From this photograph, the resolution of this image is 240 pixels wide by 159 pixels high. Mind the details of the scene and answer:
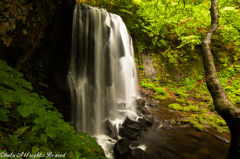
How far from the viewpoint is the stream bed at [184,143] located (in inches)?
176

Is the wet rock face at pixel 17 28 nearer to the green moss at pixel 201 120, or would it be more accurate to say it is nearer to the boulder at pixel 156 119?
the boulder at pixel 156 119

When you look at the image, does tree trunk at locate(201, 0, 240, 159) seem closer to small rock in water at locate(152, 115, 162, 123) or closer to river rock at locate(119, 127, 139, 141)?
river rock at locate(119, 127, 139, 141)

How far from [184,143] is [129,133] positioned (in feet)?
8.21

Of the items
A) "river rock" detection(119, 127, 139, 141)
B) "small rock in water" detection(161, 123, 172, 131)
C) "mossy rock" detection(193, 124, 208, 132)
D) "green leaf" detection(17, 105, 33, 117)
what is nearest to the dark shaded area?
"river rock" detection(119, 127, 139, 141)

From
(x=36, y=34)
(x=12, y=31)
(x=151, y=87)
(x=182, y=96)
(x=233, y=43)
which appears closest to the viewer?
(x=12, y=31)

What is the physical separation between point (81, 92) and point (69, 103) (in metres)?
0.89

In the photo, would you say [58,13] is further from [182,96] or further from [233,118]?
[182,96]

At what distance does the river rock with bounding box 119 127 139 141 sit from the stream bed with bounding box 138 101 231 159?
278 mm

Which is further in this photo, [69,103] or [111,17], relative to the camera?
[111,17]

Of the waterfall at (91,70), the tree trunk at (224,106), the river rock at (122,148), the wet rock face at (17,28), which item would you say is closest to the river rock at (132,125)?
the waterfall at (91,70)

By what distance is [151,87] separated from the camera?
38.9 ft

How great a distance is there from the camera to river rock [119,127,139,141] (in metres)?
5.24

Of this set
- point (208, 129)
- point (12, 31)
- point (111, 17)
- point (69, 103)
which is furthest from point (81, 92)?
point (208, 129)

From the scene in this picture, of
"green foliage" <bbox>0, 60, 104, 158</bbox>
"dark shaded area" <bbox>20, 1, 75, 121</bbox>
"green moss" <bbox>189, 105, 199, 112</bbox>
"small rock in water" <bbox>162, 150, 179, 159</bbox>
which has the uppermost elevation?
"dark shaded area" <bbox>20, 1, 75, 121</bbox>
